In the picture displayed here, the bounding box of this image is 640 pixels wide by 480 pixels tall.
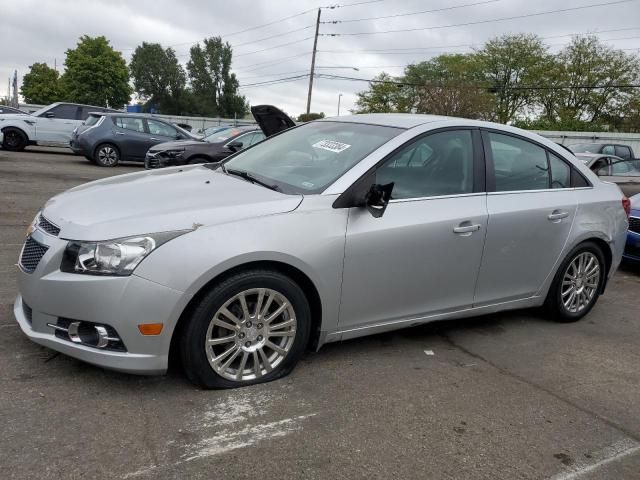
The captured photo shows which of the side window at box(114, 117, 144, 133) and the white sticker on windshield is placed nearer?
the white sticker on windshield

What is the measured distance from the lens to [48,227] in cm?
322

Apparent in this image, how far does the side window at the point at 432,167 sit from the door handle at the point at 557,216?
2.63 feet

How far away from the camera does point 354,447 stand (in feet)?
9.16

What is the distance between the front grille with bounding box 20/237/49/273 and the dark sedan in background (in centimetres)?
1298

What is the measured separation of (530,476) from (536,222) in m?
2.15

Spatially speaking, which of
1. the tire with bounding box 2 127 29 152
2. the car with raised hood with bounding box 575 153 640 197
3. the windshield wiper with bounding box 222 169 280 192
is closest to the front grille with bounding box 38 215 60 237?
the windshield wiper with bounding box 222 169 280 192

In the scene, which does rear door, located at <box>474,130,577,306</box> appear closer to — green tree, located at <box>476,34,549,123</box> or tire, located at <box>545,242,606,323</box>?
tire, located at <box>545,242,606,323</box>

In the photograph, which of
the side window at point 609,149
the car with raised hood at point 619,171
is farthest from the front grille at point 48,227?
the side window at point 609,149

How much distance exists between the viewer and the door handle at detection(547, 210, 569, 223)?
442 centimetres

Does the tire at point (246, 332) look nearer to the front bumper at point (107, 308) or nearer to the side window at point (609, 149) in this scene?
the front bumper at point (107, 308)

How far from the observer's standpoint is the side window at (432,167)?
12.3ft

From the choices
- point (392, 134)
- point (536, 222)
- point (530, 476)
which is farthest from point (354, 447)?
point (536, 222)

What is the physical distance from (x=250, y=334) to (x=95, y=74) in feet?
229

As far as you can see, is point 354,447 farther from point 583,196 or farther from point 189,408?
point 583,196
